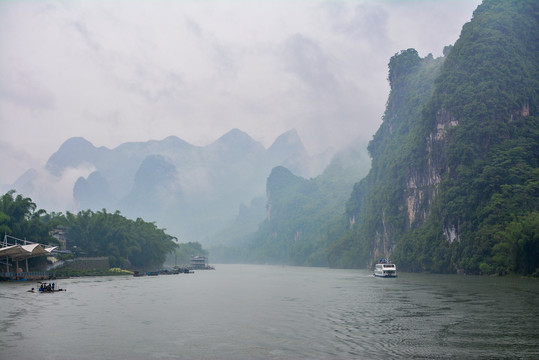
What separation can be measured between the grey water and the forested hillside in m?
52.5

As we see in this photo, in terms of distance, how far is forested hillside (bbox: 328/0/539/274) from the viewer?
337 ft

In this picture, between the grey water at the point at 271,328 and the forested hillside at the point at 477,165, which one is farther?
the forested hillside at the point at 477,165

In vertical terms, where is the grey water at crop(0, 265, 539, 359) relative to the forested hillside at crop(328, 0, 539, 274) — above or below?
below

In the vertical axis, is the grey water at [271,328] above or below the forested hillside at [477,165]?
below

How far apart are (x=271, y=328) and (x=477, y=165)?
98372 mm

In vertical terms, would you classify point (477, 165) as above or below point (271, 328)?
above

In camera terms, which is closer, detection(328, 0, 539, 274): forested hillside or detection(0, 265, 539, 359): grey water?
detection(0, 265, 539, 359): grey water

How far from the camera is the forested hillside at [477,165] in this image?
337 feet

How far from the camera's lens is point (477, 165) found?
118 metres

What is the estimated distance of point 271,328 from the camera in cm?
3322

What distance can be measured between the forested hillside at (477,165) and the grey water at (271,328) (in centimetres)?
5251

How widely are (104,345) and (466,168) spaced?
108466 mm

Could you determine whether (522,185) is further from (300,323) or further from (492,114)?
(300,323)

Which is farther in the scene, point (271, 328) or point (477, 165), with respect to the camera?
point (477, 165)
